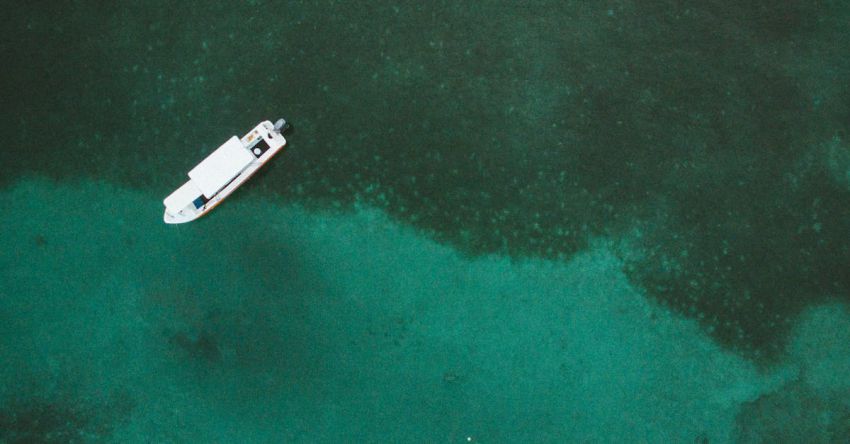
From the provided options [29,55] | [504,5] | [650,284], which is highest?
[29,55]

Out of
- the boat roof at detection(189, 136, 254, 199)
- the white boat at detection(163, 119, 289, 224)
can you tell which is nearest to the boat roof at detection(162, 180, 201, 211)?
the white boat at detection(163, 119, 289, 224)

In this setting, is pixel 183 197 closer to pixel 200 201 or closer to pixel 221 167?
pixel 200 201

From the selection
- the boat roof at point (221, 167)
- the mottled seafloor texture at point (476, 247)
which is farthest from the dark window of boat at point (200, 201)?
the mottled seafloor texture at point (476, 247)

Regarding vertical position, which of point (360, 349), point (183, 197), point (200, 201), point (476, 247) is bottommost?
point (360, 349)

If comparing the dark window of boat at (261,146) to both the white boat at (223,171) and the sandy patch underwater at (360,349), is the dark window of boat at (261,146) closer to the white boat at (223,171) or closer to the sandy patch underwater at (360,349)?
the white boat at (223,171)

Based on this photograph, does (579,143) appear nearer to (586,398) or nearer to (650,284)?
(650,284)

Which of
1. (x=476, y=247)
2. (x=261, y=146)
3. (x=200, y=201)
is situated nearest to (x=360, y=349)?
(x=476, y=247)

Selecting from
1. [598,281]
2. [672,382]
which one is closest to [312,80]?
[598,281]
